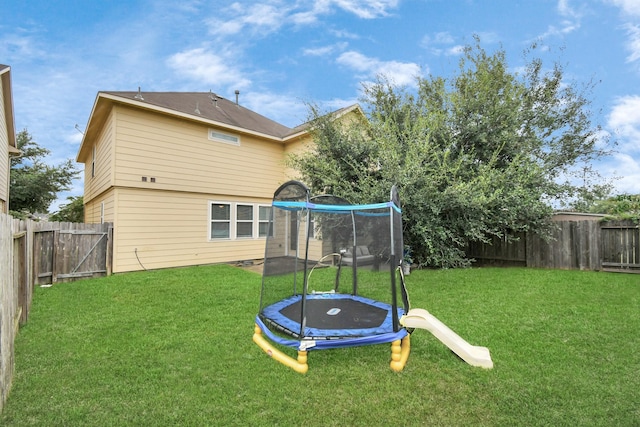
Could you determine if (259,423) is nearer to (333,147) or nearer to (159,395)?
(159,395)

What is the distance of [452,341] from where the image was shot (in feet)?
10.8

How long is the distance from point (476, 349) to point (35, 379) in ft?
14.0

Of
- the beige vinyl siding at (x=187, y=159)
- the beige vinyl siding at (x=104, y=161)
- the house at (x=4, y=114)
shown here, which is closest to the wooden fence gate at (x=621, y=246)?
the beige vinyl siding at (x=187, y=159)

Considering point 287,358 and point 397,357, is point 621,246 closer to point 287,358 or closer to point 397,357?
point 397,357

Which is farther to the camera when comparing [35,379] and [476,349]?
[476,349]

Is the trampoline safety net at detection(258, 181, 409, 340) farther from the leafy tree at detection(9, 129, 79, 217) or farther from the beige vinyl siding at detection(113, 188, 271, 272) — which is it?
the leafy tree at detection(9, 129, 79, 217)

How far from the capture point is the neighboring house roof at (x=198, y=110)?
28.6 ft

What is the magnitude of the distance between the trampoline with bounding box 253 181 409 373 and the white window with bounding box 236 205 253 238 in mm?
5880

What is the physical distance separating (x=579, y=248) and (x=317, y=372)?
880 centimetres

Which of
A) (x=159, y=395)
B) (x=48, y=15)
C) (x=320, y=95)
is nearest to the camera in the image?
(x=159, y=395)

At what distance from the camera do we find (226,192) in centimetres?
1055

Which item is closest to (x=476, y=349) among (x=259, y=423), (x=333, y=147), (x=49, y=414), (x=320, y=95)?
(x=259, y=423)

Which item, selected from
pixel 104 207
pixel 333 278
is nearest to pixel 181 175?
pixel 104 207

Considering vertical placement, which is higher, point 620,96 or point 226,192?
point 620,96
